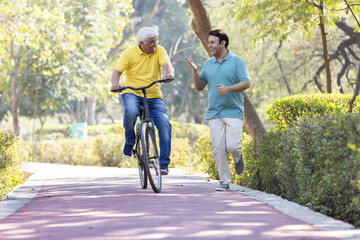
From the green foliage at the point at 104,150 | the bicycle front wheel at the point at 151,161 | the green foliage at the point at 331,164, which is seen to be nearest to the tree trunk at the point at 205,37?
the bicycle front wheel at the point at 151,161

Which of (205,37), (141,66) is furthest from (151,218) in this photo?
(205,37)

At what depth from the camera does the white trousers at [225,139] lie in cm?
795

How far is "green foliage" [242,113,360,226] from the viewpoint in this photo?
5.43m

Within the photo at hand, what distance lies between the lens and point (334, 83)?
2606cm

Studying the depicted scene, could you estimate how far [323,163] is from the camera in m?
6.01

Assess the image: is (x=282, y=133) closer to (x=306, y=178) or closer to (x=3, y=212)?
(x=306, y=178)

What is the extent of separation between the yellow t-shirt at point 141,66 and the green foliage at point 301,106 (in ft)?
7.24

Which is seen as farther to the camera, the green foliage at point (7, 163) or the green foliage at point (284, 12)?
the green foliage at point (284, 12)

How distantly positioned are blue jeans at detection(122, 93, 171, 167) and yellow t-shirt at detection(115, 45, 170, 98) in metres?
0.14

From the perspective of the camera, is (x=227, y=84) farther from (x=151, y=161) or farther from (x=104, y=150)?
(x=104, y=150)

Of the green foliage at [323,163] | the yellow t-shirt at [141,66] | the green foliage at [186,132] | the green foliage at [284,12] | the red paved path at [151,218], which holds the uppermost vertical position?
the green foliage at [284,12]

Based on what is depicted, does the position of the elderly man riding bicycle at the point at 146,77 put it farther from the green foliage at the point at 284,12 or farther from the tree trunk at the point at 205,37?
the green foliage at the point at 284,12

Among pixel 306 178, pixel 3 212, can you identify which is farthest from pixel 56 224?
pixel 306 178

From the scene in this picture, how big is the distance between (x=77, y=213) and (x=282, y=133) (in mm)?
3055
